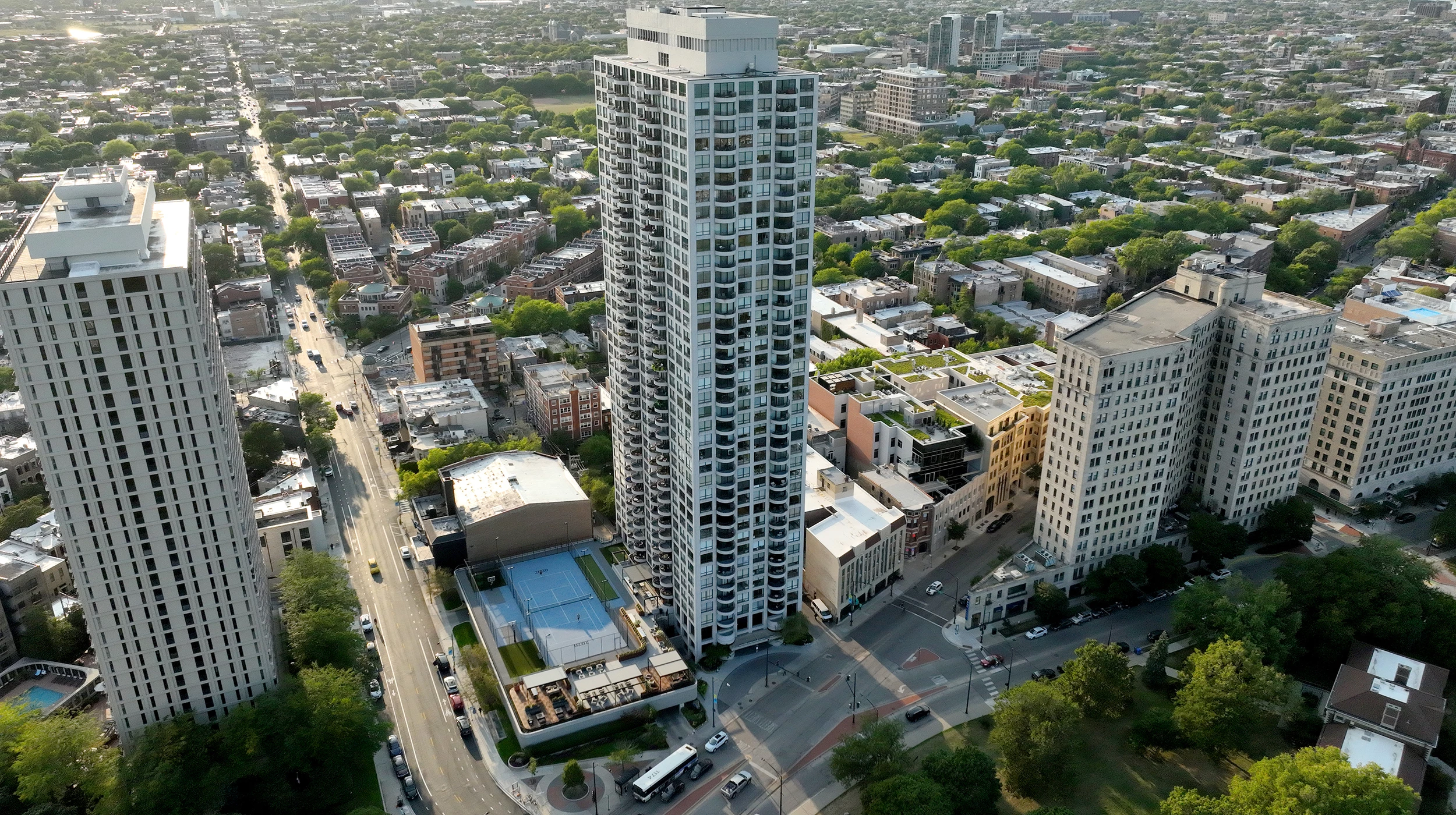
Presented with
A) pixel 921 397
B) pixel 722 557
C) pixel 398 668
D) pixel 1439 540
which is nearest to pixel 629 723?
pixel 722 557

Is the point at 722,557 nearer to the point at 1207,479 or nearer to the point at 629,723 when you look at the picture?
the point at 629,723

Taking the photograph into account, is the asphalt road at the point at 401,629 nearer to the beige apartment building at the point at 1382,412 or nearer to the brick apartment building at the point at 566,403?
the brick apartment building at the point at 566,403

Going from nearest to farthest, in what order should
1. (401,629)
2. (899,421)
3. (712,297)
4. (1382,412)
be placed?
1. (712,297)
2. (401,629)
3. (1382,412)
4. (899,421)

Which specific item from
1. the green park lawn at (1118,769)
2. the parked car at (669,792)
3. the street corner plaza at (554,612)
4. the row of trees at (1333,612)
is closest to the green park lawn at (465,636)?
the street corner plaza at (554,612)

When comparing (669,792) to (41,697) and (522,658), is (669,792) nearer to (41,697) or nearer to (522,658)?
(522,658)

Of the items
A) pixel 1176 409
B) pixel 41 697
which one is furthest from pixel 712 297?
pixel 41 697

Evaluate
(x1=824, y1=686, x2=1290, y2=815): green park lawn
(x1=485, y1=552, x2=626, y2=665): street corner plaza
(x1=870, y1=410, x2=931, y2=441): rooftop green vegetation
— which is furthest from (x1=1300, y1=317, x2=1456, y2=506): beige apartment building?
(x1=485, y1=552, x2=626, y2=665): street corner plaza
